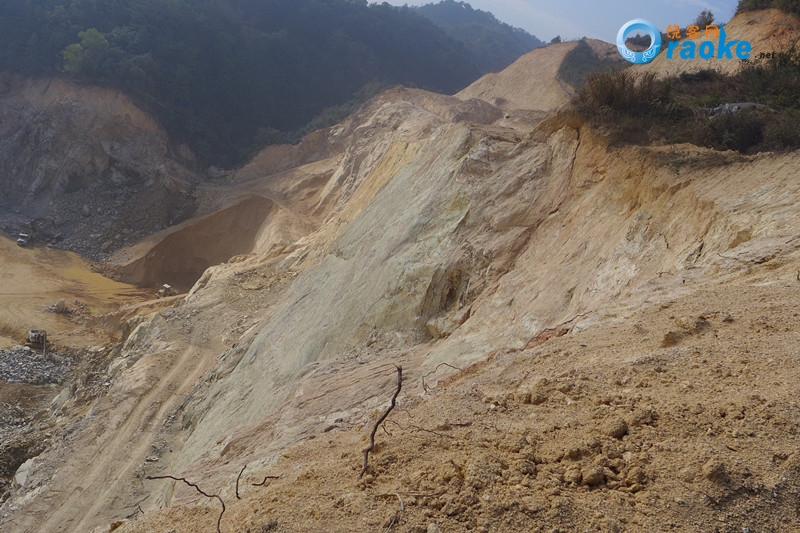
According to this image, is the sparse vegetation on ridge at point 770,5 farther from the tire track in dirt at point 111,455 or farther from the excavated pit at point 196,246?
the tire track in dirt at point 111,455

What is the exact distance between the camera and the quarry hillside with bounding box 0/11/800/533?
12.1ft

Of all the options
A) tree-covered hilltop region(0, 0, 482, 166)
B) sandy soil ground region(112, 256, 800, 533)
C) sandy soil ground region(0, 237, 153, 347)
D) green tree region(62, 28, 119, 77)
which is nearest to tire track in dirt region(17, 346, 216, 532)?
sandy soil ground region(0, 237, 153, 347)

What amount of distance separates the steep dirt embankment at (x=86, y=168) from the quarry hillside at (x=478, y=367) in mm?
8851

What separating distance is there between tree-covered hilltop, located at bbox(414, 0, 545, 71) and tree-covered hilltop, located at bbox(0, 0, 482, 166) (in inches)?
1343

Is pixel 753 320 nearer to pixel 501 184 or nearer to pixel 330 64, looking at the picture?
pixel 501 184

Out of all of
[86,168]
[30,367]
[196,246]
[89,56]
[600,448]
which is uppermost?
[89,56]

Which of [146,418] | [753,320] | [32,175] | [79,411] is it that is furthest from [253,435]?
[32,175]

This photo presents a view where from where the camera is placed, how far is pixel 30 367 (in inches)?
706

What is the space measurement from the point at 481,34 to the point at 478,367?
102985 mm

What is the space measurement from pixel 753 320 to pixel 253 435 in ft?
23.9

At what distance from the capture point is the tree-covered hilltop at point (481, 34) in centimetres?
8691

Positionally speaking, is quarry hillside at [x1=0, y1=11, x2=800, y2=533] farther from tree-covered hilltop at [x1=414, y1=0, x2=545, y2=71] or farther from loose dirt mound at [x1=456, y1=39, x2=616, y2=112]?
tree-covered hilltop at [x1=414, y1=0, x2=545, y2=71]

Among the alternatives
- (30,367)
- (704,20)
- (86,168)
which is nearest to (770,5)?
(704,20)

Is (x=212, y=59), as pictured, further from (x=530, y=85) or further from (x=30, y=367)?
(x=30, y=367)
